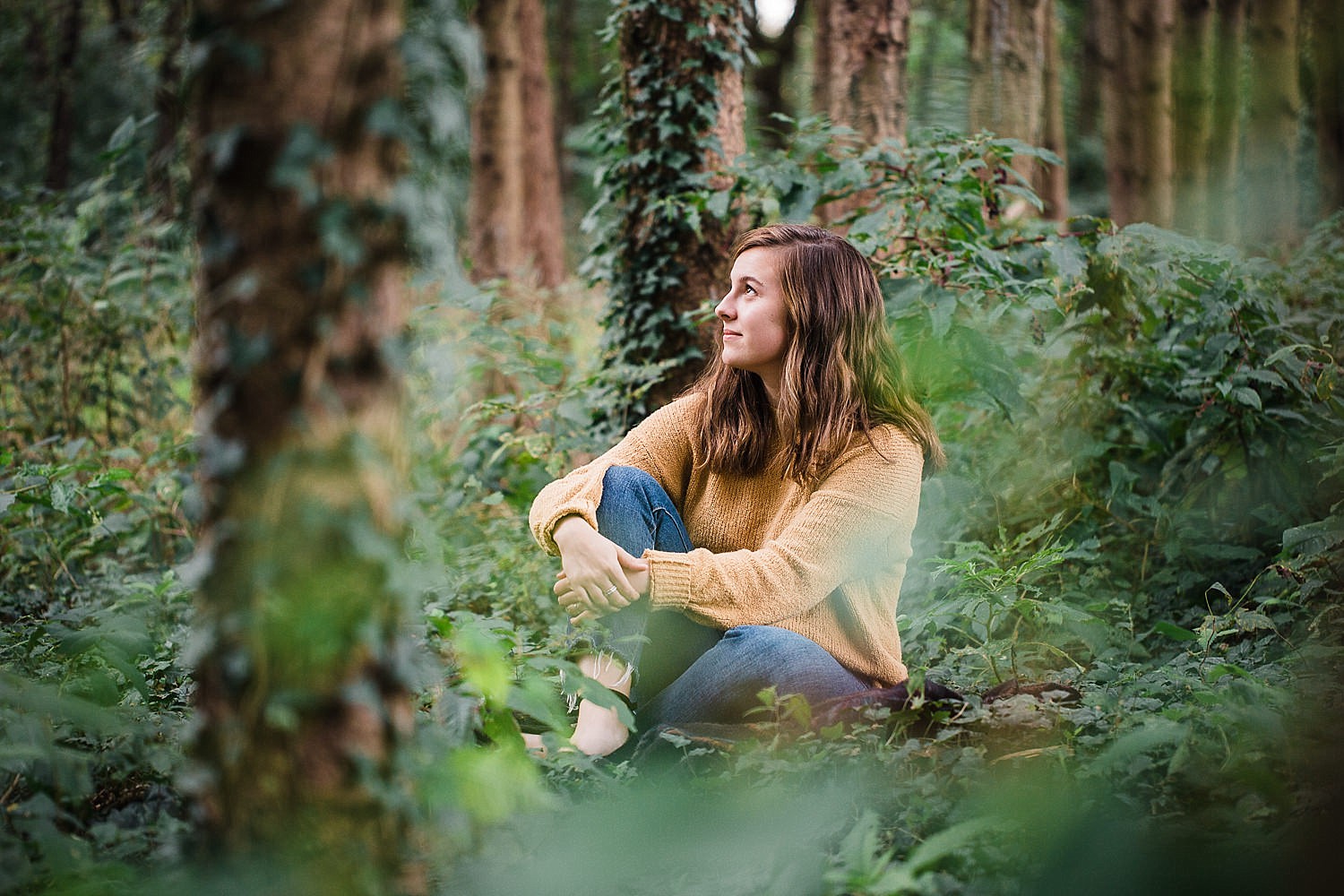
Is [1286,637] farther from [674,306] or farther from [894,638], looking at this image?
Answer: [674,306]

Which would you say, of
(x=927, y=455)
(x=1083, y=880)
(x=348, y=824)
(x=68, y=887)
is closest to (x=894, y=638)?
(x=927, y=455)

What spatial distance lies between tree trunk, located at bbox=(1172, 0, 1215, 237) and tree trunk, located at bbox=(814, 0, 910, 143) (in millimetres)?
4636

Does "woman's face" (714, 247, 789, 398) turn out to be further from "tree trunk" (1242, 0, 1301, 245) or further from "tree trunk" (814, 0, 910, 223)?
"tree trunk" (1242, 0, 1301, 245)

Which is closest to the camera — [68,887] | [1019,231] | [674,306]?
[68,887]

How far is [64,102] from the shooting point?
484 inches

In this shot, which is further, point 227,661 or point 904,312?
point 904,312

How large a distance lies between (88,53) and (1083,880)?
16.7 m

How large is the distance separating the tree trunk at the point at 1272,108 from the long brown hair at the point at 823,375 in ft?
18.6

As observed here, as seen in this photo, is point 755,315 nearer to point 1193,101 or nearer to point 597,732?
point 597,732

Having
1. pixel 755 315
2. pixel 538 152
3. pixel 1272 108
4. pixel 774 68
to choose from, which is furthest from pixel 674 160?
pixel 774 68

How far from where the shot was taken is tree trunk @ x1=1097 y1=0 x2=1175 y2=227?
851 centimetres

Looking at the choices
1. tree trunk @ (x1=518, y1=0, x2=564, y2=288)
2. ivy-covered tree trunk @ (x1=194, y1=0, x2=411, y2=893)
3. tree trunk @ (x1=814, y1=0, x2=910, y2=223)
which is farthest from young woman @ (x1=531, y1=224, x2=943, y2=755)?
tree trunk @ (x1=518, y1=0, x2=564, y2=288)

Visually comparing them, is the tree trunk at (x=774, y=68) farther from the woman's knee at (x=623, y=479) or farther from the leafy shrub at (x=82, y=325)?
the woman's knee at (x=623, y=479)

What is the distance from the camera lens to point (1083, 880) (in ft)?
5.20
